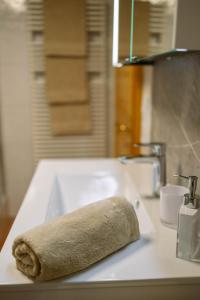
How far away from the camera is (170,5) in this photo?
2.17 ft

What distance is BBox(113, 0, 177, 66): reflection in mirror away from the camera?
2.38 feet

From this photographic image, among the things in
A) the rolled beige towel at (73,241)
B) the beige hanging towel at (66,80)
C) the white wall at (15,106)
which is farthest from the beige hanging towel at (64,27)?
the rolled beige towel at (73,241)

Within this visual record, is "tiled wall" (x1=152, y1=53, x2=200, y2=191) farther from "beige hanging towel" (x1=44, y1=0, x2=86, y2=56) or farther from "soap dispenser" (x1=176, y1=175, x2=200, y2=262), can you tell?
"beige hanging towel" (x1=44, y1=0, x2=86, y2=56)

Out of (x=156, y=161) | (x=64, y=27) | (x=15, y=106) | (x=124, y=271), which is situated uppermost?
(x=64, y=27)

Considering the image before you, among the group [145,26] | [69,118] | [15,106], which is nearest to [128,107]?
[69,118]

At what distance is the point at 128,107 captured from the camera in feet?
5.18

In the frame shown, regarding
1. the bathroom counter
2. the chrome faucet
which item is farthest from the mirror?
the bathroom counter

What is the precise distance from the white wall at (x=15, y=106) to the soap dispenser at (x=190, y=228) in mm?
1572

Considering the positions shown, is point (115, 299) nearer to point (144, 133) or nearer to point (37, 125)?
point (144, 133)

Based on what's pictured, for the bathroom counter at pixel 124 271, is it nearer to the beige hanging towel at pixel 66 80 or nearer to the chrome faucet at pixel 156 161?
the chrome faucet at pixel 156 161

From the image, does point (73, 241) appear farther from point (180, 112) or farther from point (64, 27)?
point (64, 27)

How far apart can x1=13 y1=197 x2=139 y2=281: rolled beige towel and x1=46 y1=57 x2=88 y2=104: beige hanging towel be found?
1.37 meters

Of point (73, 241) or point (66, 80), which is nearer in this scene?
point (73, 241)

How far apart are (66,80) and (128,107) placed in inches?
22.3
